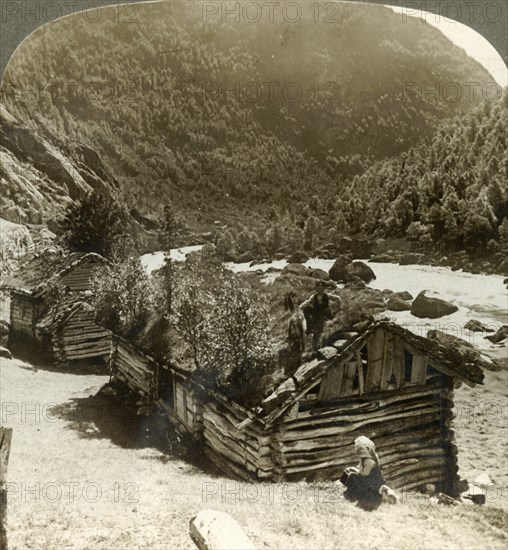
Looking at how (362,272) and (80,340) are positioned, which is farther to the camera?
(80,340)

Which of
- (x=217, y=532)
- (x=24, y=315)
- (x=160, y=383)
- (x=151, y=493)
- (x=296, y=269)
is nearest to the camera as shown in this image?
(x=217, y=532)

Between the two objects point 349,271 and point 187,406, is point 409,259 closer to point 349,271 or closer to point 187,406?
point 349,271

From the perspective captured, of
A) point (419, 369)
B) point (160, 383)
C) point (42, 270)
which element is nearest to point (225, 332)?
point (160, 383)

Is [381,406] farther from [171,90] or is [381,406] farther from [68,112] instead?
[68,112]

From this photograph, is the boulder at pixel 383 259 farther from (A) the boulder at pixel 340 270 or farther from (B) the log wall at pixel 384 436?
(B) the log wall at pixel 384 436

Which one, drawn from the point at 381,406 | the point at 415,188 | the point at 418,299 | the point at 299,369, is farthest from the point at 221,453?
the point at 415,188

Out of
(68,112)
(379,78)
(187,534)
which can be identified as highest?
(379,78)
